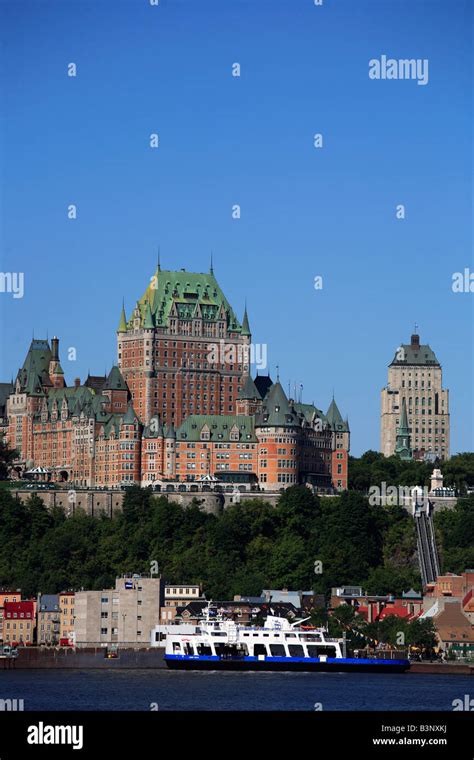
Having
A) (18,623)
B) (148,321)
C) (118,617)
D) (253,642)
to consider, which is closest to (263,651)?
(253,642)

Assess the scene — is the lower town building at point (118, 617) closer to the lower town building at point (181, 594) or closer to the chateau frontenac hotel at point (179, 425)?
the lower town building at point (181, 594)

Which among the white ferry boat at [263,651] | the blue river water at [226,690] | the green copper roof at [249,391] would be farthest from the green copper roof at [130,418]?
the blue river water at [226,690]

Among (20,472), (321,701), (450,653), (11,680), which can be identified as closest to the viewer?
(321,701)

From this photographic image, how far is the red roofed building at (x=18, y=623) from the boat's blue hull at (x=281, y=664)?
19.8 metres

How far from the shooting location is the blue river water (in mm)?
96312

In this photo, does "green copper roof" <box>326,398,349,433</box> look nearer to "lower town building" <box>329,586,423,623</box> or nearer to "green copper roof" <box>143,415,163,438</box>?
"green copper roof" <box>143,415,163,438</box>

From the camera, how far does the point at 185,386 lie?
19775cm

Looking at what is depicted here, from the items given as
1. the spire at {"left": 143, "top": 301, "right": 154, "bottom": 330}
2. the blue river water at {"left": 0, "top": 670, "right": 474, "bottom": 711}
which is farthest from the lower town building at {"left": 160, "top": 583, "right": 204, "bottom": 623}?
the spire at {"left": 143, "top": 301, "right": 154, "bottom": 330}

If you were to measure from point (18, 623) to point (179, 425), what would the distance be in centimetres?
5109

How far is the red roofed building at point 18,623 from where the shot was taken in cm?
14650

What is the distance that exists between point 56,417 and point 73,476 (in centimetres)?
763
